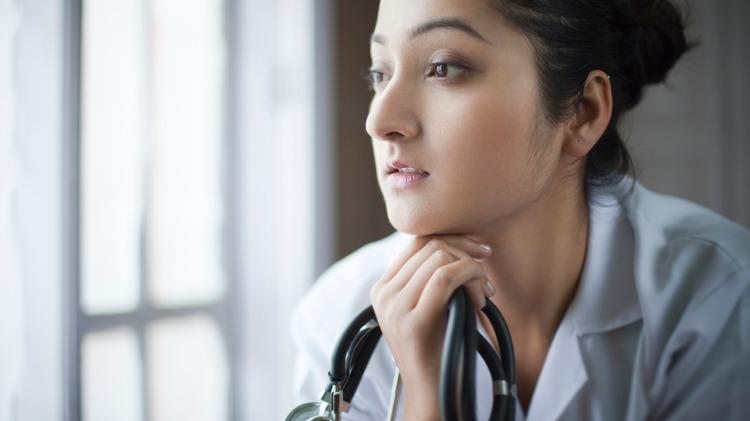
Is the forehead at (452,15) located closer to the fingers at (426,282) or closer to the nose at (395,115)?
the nose at (395,115)

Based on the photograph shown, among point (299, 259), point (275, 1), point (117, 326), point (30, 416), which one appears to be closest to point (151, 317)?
point (117, 326)

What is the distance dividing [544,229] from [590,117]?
0.21 meters

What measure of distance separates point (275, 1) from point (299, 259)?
2.63 ft

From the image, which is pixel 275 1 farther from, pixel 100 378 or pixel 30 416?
pixel 30 416

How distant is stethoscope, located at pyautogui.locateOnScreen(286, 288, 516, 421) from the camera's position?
60 centimetres

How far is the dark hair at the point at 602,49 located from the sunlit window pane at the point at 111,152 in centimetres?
87

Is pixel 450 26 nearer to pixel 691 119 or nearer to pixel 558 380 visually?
pixel 558 380

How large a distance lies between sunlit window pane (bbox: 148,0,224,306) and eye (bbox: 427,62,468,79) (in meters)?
0.84

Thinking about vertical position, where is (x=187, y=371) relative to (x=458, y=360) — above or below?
below

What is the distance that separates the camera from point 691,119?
6.98 ft

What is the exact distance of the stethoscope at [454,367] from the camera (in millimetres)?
604

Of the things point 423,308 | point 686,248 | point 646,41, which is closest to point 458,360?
point 423,308

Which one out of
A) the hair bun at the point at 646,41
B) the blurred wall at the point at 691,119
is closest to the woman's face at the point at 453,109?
the hair bun at the point at 646,41

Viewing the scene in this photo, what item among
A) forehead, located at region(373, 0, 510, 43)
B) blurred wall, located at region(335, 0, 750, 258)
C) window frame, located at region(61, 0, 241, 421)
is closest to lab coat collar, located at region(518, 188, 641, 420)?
forehead, located at region(373, 0, 510, 43)
